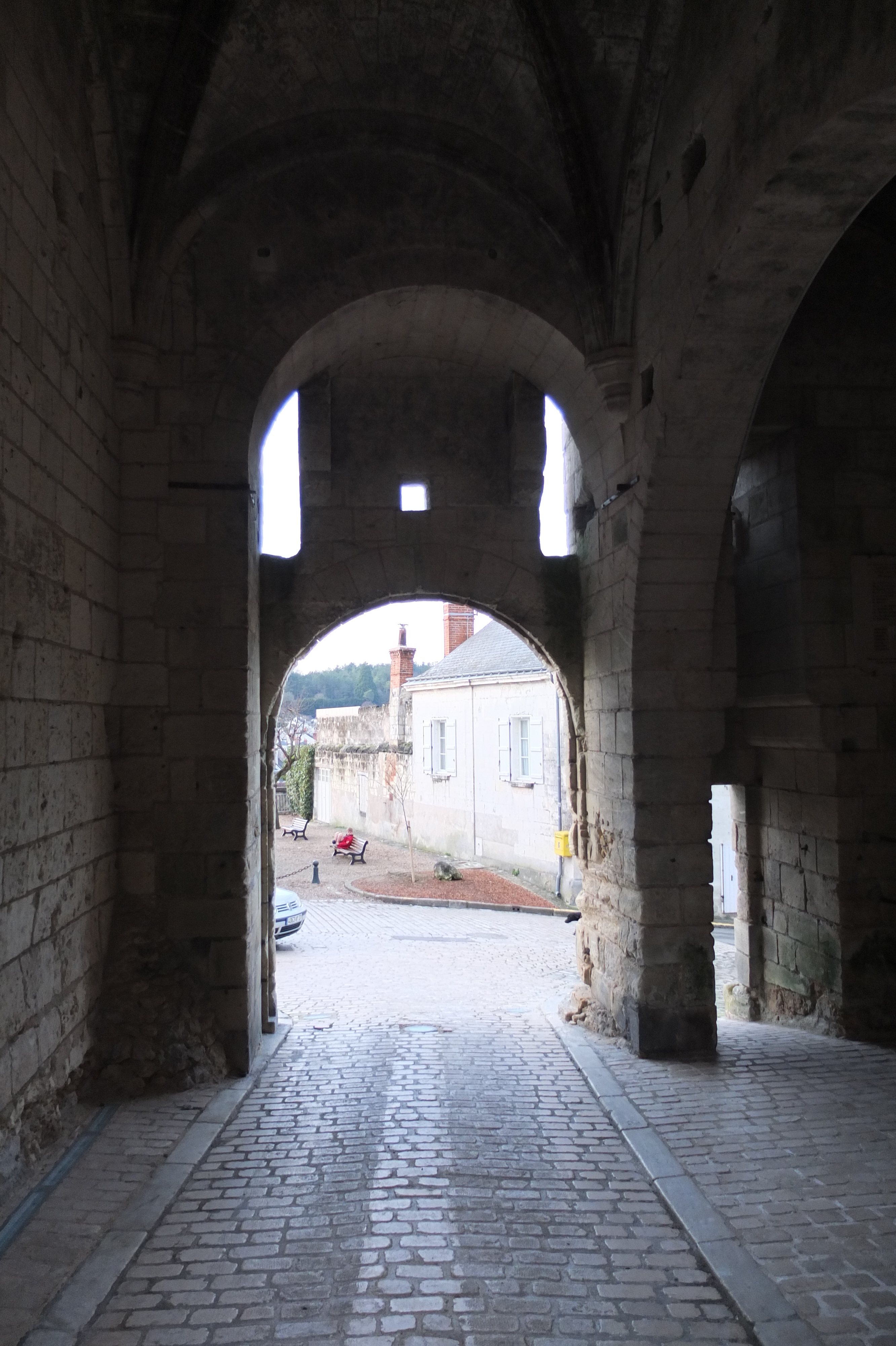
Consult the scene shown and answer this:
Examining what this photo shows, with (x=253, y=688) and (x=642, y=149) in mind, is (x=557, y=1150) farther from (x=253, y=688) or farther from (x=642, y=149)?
(x=642, y=149)

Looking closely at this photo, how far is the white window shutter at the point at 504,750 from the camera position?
17.0 meters

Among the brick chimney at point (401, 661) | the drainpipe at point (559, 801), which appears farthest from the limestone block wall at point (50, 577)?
the brick chimney at point (401, 661)

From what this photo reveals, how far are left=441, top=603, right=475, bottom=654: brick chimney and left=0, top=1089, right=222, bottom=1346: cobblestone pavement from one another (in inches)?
644

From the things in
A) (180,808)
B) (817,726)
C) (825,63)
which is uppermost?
(825,63)

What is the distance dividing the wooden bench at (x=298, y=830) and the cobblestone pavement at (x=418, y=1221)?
16.4 meters

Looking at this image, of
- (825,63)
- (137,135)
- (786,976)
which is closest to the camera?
(825,63)

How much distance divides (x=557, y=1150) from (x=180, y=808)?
9.73 feet

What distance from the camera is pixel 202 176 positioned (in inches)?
243

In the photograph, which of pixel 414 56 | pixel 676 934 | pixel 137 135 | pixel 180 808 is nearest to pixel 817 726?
pixel 676 934

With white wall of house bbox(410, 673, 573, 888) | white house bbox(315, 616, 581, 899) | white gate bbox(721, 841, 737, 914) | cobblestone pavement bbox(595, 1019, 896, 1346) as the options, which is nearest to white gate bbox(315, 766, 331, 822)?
white house bbox(315, 616, 581, 899)

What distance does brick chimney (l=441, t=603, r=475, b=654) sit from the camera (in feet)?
70.4

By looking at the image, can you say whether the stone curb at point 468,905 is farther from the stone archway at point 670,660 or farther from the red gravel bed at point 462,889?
the stone archway at point 670,660

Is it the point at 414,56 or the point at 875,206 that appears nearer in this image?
the point at 414,56

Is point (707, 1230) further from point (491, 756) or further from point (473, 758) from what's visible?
point (473, 758)
